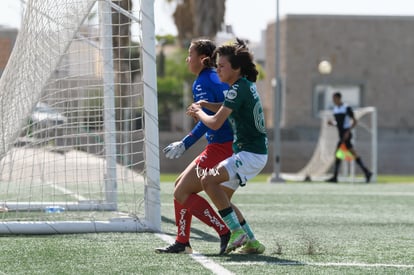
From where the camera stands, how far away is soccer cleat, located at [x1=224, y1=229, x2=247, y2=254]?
7.85 metres

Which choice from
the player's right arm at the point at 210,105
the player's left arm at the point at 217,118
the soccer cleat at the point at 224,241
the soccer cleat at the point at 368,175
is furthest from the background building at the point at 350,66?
the player's left arm at the point at 217,118

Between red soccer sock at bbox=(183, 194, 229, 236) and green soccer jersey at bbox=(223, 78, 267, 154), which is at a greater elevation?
green soccer jersey at bbox=(223, 78, 267, 154)

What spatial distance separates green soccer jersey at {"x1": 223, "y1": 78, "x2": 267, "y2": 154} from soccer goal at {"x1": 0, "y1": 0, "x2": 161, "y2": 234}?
77.6 inches

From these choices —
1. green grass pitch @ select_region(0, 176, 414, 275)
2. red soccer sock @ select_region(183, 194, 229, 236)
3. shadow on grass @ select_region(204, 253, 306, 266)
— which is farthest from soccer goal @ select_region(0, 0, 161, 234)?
shadow on grass @ select_region(204, 253, 306, 266)

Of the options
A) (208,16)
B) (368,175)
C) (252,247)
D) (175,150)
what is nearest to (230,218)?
(252,247)

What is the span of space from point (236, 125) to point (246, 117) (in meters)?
0.11

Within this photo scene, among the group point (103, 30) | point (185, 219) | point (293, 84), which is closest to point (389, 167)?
point (293, 84)

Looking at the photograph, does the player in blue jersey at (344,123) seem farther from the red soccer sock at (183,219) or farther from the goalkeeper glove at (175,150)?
the red soccer sock at (183,219)

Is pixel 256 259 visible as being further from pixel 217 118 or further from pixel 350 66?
pixel 350 66

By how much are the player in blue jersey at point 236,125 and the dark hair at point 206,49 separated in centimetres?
44

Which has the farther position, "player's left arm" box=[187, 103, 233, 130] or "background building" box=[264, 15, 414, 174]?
"background building" box=[264, 15, 414, 174]

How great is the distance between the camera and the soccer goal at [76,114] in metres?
9.78

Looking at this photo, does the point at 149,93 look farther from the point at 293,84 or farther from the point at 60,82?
the point at 293,84

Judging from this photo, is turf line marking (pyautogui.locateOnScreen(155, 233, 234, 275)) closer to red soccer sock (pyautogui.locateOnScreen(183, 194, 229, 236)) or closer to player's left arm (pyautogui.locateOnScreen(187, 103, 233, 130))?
red soccer sock (pyautogui.locateOnScreen(183, 194, 229, 236))
